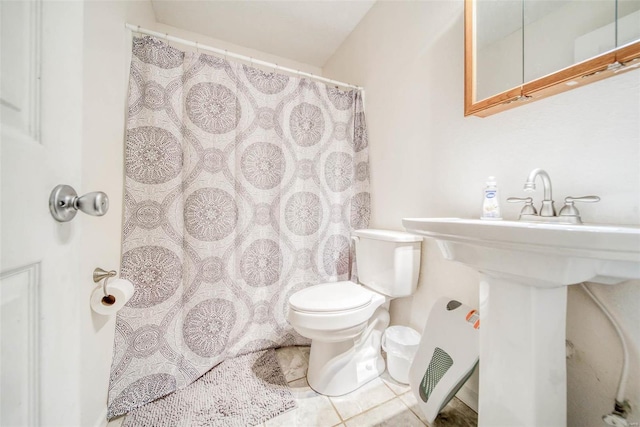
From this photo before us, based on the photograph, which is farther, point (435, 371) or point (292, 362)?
point (292, 362)

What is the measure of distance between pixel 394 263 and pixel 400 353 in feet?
1.42

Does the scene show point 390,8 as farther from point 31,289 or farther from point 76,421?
point 76,421

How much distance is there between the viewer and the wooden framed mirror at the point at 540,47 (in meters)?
0.64

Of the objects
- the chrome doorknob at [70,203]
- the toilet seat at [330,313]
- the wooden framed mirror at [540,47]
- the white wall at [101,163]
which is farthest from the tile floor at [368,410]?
the wooden framed mirror at [540,47]

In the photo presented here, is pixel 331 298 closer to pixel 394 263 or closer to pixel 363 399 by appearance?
pixel 394 263

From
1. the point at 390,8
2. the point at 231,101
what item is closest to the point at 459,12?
the point at 390,8

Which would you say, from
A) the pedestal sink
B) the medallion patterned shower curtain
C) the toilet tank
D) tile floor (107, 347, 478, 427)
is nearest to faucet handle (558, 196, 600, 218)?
the pedestal sink

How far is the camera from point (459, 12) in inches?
40.6

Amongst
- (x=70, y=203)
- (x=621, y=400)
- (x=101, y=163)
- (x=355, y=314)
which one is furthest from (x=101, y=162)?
(x=621, y=400)

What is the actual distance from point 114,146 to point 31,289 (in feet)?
3.02

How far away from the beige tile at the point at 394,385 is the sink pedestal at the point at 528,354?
0.49 meters

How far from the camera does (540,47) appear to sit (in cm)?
80

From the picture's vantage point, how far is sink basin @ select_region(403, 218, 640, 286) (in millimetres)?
401

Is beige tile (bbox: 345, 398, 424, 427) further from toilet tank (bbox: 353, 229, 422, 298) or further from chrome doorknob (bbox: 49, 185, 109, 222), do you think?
chrome doorknob (bbox: 49, 185, 109, 222)
